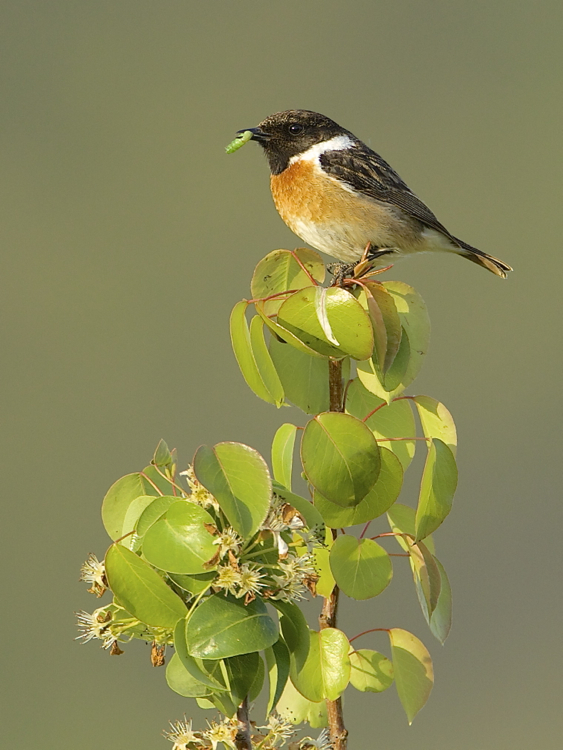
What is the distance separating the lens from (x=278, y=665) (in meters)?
1.38

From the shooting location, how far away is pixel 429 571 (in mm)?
1567

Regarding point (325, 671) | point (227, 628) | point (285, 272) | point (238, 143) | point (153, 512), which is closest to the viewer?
point (227, 628)

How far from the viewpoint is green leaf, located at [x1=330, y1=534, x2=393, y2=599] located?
4.90 feet

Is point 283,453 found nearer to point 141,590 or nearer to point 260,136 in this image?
point 141,590

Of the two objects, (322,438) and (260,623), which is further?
(322,438)

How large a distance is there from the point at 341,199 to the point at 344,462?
7.03ft

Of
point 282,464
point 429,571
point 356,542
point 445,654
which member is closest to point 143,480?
point 282,464

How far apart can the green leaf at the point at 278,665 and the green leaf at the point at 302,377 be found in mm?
569

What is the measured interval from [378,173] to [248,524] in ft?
8.65

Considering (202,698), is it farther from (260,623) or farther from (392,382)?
(392,382)

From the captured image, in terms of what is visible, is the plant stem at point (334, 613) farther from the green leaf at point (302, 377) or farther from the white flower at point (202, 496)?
the white flower at point (202, 496)

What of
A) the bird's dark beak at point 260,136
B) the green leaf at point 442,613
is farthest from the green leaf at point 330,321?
the bird's dark beak at point 260,136

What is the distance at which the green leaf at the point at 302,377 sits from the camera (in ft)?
6.07

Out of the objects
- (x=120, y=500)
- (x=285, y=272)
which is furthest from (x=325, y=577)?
(x=285, y=272)
